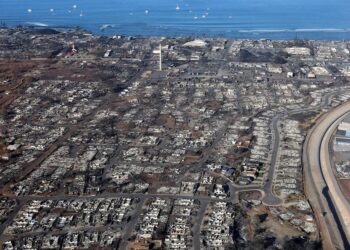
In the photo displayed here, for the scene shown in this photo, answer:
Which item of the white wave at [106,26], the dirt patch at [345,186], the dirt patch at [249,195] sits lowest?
the dirt patch at [249,195]

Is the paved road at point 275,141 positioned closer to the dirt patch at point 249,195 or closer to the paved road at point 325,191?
the dirt patch at point 249,195

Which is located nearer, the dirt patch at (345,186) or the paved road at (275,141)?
the paved road at (275,141)

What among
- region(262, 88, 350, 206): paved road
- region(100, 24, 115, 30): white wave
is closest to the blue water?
region(100, 24, 115, 30): white wave

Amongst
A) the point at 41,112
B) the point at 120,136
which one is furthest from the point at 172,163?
the point at 41,112

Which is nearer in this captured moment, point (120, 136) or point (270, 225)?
point (270, 225)

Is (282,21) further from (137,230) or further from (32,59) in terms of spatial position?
(137,230)

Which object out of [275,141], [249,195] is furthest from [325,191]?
[275,141]

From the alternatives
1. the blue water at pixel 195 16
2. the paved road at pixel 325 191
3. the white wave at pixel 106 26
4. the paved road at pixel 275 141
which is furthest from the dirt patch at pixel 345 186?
the white wave at pixel 106 26

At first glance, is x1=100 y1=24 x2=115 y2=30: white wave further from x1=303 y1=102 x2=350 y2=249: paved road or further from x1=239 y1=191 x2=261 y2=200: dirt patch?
x1=239 y1=191 x2=261 y2=200: dirt patch
